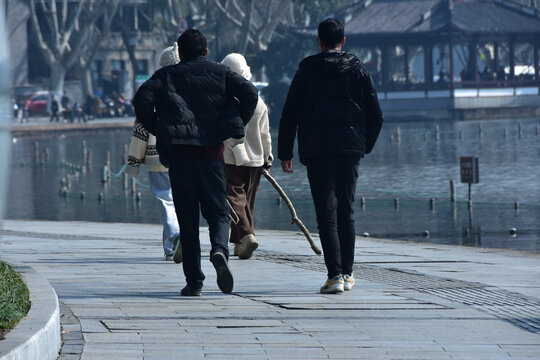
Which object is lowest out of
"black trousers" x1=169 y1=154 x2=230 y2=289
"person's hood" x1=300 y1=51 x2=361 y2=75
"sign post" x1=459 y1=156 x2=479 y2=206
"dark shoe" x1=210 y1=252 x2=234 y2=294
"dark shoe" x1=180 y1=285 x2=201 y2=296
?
"sign post" x1=459 y1=156 x2=479 y2=206

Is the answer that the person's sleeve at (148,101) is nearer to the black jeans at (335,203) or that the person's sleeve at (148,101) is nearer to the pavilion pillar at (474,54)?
the black jeans at (335,203)

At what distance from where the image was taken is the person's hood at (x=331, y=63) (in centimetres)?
681

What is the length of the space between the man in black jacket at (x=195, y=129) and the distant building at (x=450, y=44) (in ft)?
156

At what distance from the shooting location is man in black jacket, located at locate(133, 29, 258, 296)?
6586 millimetres

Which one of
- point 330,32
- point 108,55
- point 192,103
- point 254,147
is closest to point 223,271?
point 192,103

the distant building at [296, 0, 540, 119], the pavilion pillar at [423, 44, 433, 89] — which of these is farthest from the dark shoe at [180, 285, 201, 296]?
the pavilion pillar at [423, 44, 433, 89]

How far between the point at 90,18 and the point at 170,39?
20.0ft

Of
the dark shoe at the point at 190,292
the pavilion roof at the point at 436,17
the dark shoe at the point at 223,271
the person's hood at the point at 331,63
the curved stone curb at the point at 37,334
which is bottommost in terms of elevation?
the dark shoe at the point at 190,292

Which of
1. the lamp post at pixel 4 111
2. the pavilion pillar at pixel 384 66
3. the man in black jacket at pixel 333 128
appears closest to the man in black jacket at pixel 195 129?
the man in black jacket at pixel 333 128

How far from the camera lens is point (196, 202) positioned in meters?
6.78

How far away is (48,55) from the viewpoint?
53469mm

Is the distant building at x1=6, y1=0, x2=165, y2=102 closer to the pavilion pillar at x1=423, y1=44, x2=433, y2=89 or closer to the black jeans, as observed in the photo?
the pavilion pillar at x1=423, y1=44, x2=433, y2=89

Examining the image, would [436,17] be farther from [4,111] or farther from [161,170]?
[4,111]

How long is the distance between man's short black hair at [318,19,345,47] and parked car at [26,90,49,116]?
50.6 metres
